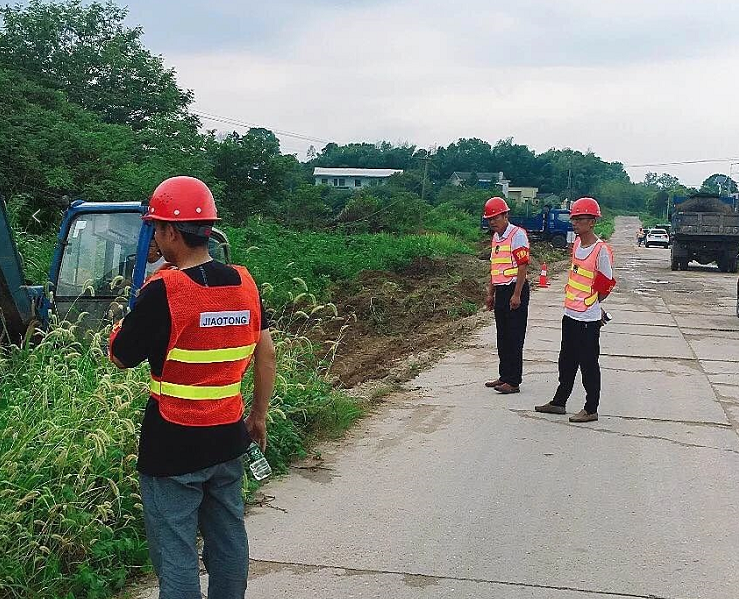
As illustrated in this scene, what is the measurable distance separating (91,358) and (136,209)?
2.44 metres

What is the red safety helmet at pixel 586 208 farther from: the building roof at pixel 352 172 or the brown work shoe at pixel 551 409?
the building roof at pixel 352 172

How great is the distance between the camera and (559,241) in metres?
52.2

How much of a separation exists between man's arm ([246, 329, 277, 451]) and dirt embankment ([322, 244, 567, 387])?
7.18 m

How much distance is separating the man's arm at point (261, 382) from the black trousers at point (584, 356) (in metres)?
5.33

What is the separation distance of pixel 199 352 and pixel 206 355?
0.10 ft

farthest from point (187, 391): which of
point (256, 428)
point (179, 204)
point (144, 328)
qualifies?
point (179, 204)

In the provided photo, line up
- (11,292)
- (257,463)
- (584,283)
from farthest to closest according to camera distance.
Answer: (584,283)
(11,292)
(257,463)

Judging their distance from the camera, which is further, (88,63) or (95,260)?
(88,63)

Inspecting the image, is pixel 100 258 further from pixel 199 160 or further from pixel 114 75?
pixel 114 75

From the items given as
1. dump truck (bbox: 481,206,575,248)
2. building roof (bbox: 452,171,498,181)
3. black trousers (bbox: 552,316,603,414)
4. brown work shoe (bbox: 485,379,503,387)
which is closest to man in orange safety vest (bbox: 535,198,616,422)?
black trousers (bbox: 552,316,603,414)

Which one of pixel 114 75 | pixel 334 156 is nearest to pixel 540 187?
pixel 334 156

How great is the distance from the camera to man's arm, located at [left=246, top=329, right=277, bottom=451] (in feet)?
13.1

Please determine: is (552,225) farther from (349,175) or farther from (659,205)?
(659,205)

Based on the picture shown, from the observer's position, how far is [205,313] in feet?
11.7
